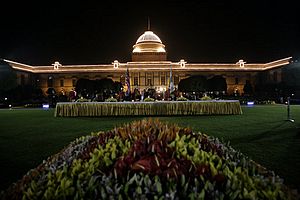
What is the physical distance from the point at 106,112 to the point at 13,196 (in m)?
14.2

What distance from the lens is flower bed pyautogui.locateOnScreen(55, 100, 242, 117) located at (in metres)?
16.8

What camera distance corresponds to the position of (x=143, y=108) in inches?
666

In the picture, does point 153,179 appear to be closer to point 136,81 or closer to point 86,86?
point 86,86

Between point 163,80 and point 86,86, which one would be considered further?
point 163,80

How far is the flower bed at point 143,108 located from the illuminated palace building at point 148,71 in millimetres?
34180

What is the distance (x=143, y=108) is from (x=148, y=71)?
1429 inches

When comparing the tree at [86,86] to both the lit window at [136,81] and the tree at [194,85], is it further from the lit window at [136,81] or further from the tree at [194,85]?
the tree at [194,85]

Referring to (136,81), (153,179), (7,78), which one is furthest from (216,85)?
(153,179)

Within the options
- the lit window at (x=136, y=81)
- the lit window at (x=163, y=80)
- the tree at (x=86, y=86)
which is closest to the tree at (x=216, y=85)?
the lit window at (x=163, y=80)

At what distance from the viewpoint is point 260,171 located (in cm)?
327

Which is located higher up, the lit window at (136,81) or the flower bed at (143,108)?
the lit window at (136,81)

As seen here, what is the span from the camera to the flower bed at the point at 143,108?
16797 mm

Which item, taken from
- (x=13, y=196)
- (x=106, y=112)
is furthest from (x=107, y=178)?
(x=106, y=112)

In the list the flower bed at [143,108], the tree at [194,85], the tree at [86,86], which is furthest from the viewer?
the tree at [86,86]
